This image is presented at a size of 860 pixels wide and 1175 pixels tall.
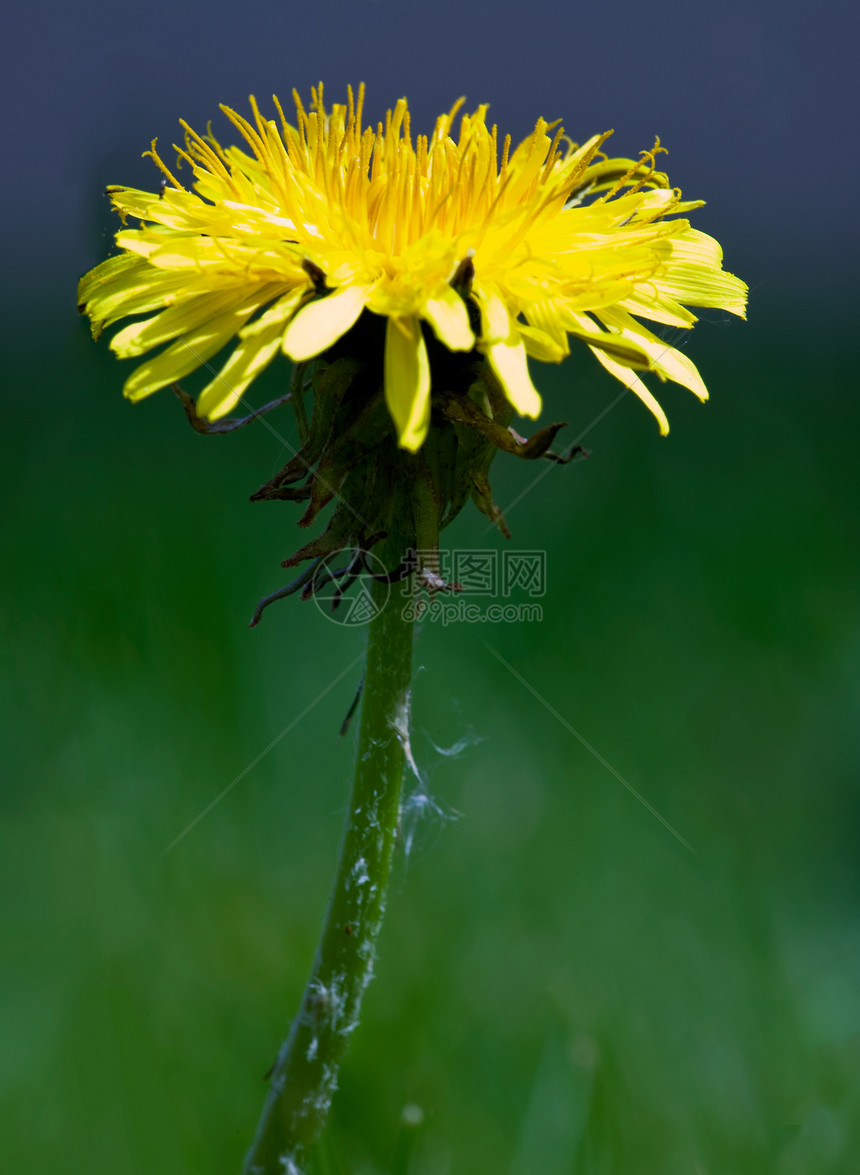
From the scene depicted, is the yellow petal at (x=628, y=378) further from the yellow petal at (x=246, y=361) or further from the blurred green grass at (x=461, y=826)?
the blurred green grass at (x=461, y=826)

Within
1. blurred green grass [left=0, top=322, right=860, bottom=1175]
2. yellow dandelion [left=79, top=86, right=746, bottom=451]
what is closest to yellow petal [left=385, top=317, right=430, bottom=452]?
yellow dandelion [left=79, top=86, right=746, bottom=451]

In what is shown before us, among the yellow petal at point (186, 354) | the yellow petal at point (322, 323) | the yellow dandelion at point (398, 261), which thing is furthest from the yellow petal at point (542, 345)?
the yellow petal at point (186, 354)

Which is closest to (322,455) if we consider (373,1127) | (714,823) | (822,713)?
(373,1127)

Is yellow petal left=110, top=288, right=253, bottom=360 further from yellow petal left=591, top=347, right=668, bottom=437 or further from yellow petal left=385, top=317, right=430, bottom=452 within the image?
yellow petal left=591, top=347, right=668, bottom=437

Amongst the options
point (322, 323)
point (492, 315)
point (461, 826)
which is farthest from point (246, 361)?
point (461, 826)

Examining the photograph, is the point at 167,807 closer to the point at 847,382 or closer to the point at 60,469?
the point at 60,469

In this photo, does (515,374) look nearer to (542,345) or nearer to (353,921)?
(542,345)
